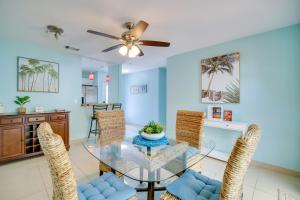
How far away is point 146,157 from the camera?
5.25ft

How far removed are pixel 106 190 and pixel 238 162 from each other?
1040 mm

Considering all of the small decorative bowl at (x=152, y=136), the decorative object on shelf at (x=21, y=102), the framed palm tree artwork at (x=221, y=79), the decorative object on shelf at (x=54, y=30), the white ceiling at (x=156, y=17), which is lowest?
the small decorative bowl at (x=152, y=136)

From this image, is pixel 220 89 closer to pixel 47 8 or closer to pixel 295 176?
pixel 295 176

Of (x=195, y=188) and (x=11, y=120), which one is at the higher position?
(x=11, y=120)

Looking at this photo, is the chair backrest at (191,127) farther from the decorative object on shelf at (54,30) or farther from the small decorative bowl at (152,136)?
the decorative object on shelf at (54,30)

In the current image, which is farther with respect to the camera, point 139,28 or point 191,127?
point 191,127

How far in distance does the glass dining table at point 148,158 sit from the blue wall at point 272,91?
55.9 inches

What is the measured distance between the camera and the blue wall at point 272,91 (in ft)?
8.16

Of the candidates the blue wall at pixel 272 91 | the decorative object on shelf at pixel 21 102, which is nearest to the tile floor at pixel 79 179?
the blue wall at pixel 272 91

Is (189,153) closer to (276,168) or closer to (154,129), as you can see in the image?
(154,129)

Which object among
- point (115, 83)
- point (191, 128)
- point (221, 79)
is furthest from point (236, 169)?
point (115, 83)

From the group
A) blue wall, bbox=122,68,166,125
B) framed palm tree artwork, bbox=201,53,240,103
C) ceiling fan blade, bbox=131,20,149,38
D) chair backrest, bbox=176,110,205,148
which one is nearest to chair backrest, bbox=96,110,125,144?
chair backrest, bbox=176,110,205,148

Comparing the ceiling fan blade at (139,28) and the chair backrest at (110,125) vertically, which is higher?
the ceiling fan blade at (139,28)

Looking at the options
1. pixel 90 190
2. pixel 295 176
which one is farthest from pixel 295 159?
pixel 90 190
